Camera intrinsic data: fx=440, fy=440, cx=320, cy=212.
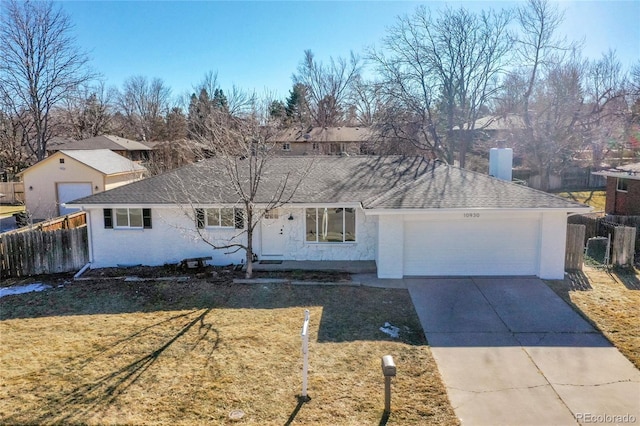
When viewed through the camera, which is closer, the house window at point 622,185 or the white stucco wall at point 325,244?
the white stucco wall at point 325,244

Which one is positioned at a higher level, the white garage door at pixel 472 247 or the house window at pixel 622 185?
the house window at pixel 622 185

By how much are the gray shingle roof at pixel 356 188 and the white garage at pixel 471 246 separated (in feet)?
2.35

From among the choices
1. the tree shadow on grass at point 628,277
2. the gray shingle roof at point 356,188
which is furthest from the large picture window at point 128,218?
the tree shadow on grass at point 628,277

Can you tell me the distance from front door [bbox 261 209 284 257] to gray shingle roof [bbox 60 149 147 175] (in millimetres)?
14637

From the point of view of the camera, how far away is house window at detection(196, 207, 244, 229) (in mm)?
14648

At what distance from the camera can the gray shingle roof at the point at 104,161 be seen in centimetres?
2553

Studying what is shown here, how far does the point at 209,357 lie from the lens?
325 inches

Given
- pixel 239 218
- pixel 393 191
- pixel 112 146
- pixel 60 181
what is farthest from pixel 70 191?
pixel 393 191

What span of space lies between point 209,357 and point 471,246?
27.7 ft

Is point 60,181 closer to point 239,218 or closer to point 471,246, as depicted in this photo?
point 239,218

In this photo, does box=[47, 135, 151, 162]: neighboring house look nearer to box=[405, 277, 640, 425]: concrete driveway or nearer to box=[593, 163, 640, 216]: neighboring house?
box=[405, 277, 640, 425]: concrete driveway

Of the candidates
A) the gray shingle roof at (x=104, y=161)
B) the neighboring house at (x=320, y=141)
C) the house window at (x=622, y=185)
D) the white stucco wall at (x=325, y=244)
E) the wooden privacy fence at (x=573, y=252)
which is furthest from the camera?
the neighboring house at (x=320, y=141)

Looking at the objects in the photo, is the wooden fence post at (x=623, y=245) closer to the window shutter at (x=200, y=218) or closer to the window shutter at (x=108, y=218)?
the window shutter at (x=200, y=218)

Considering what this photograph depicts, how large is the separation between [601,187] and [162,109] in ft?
180
